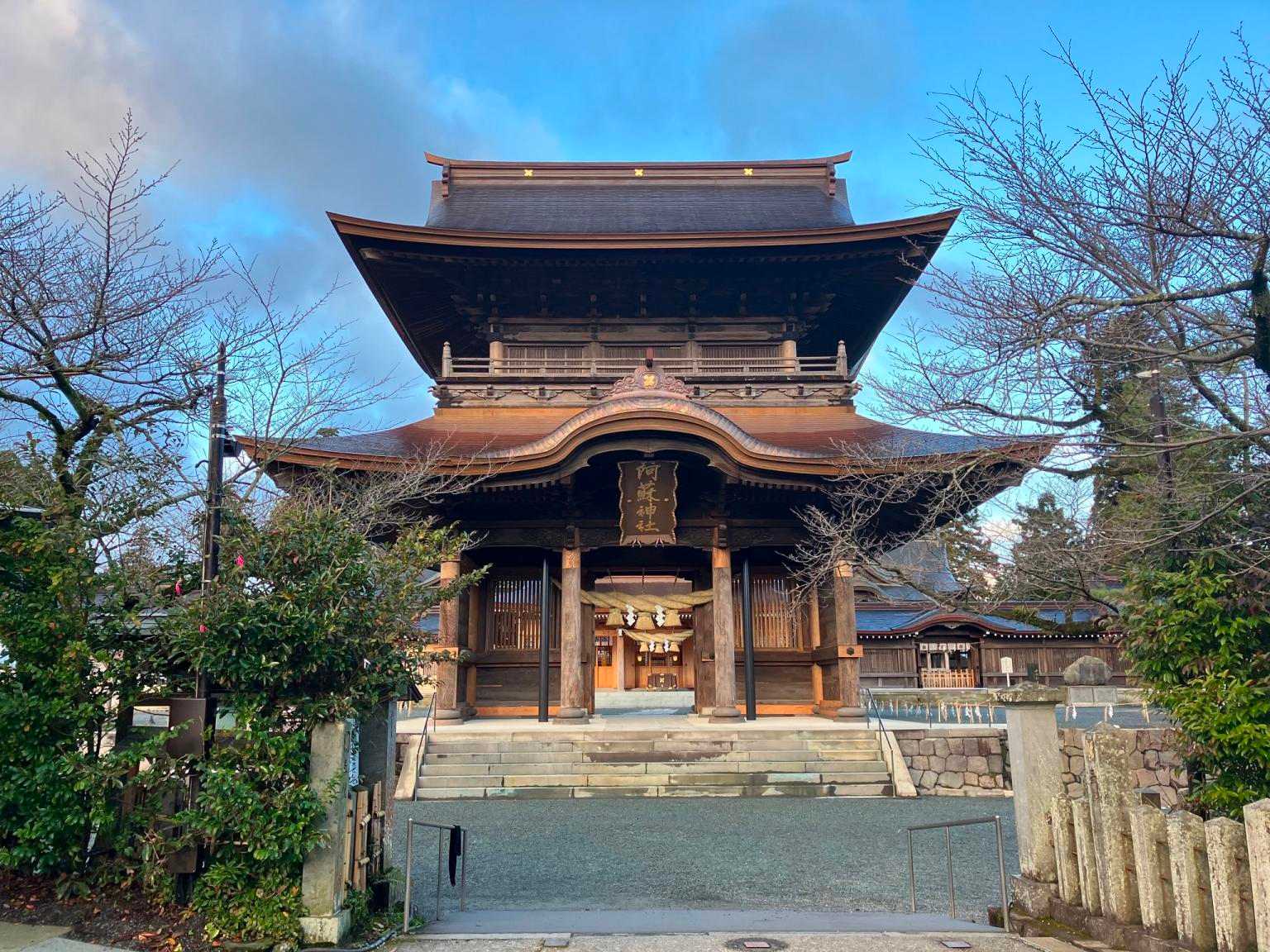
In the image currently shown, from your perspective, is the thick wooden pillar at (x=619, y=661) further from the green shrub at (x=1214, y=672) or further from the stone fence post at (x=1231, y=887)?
the stone fence post at (x=1231, y=887)

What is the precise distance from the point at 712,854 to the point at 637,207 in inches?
627

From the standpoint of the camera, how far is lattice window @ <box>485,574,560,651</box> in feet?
52.0

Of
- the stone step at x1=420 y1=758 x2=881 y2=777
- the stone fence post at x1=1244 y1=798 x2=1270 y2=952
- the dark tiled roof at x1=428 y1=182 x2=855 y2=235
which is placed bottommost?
the stone step at x1=420 y1=758 x2=881 y2=777

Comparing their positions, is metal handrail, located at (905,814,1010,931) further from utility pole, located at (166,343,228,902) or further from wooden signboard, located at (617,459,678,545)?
wooden signboard, located at (617,459,678,545)

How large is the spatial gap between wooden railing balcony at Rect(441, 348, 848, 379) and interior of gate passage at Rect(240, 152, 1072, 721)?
0.07m

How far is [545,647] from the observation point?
48.5 ft

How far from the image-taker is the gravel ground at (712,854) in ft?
22.2

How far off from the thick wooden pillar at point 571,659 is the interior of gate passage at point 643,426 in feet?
0.13

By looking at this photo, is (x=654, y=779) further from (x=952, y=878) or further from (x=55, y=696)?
(x=55, y=696)

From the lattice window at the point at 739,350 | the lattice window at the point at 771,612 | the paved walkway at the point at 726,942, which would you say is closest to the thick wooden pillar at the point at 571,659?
the lattice window at the point at 771,612

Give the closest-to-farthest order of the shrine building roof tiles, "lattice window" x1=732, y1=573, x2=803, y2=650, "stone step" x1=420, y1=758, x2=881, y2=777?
"stone step" x1=420, y1=758, x2=881, y2=777
the shrine building roof tiles
"lattice window" x1=732, y1=573, x2=803, y2=650

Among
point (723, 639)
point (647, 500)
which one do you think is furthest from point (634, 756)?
point (647, 500)

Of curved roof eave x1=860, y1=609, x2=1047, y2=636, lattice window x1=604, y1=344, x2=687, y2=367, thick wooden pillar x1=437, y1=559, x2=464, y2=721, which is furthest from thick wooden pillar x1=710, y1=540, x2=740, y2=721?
curved roof eave x1=860, y1=609, x2=1047, y2=636

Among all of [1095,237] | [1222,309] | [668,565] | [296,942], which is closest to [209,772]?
[296,942]
